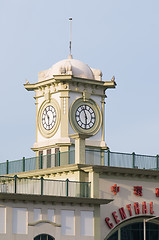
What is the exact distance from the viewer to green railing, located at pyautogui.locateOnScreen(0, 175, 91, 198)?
64.4m

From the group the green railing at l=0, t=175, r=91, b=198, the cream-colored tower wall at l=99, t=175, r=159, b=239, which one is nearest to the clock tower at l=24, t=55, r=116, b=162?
the cream-colored tower wall at l=99, t=175, r=159, b=239

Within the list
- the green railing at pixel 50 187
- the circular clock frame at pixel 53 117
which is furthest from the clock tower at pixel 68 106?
the green railing at pixel 50 187

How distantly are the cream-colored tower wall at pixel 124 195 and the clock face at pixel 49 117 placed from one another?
10.8 meters

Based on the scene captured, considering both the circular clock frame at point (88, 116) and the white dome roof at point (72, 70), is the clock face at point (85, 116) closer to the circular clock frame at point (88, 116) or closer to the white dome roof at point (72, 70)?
the circular clock frame at point (88, 116)

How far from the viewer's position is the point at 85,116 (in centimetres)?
7688

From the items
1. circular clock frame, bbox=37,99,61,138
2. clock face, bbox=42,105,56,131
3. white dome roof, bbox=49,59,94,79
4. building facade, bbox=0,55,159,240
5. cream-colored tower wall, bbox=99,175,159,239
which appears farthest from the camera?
clock face, bbox=42,105,56,131

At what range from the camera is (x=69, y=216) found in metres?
64.9

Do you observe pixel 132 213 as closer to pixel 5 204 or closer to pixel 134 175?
pixel 134 175

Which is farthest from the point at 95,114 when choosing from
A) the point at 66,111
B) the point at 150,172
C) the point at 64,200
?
the point at 64,200

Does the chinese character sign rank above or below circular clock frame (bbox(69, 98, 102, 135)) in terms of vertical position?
below

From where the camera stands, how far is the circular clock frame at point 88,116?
250ft

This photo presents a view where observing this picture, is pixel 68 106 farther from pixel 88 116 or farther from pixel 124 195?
pixel 124 195

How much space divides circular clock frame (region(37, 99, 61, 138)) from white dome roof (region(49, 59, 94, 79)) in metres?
2.80

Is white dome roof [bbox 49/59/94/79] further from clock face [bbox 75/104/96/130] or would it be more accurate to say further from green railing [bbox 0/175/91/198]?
→ green railing [bbox 0/175/91/198]
